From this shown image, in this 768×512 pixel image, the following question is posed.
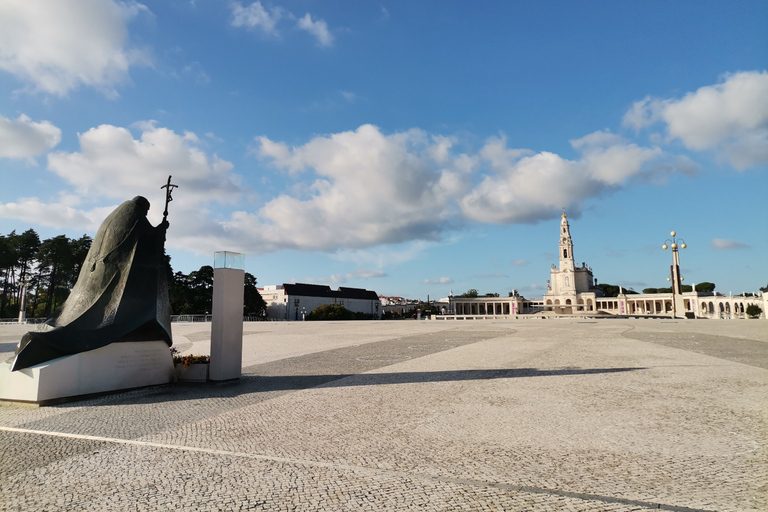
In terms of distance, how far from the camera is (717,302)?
9594cm

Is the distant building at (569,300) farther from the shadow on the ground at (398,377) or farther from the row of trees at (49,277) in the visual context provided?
the shadow on the ground at (398,377)

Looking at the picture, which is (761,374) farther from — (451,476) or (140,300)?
(140,300)

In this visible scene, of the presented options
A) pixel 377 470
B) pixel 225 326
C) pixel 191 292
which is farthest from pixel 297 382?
pixel 191 292

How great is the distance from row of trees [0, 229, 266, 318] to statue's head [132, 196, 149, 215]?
53580mm

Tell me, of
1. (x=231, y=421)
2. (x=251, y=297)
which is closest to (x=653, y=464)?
(x=231, y=421)

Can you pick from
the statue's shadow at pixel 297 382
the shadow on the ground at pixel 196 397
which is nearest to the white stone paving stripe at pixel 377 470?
the shadow on the ground at pixel 196 397

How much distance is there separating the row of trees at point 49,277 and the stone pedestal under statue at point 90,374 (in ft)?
178

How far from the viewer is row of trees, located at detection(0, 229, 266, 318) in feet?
196

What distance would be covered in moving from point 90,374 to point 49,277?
68039 mm

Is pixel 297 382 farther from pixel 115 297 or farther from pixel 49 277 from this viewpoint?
pixel 49 277

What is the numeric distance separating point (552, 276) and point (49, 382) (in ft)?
424

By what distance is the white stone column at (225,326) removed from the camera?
10641 millimetres

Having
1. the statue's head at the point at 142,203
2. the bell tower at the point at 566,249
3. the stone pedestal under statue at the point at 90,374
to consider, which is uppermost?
the bell tower at the point at 566,249

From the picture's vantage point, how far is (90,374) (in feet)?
28.4
